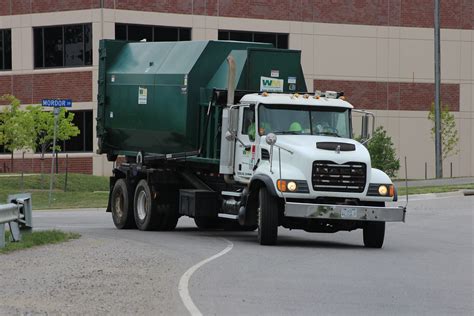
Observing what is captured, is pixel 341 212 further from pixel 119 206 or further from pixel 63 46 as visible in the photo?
pixel 63 46

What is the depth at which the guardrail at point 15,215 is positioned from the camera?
17562 mm

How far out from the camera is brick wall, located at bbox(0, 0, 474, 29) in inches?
2023

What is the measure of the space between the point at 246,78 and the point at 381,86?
35.6m

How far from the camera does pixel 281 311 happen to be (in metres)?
11.3

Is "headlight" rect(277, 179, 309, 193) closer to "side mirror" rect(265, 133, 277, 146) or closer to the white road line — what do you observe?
"side mirror" rect(265, 133, 277, 146)

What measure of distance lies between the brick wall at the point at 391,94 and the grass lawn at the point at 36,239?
35.5 metres

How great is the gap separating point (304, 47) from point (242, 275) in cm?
4110

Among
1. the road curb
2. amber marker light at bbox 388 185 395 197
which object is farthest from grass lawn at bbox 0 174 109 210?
amber marker light at bbox 388 185 395 197

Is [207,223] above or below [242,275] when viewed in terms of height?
below

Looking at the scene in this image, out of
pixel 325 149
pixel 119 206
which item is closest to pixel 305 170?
pixel 325 149

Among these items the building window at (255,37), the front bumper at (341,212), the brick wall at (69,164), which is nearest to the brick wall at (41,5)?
the building window at (255,37)

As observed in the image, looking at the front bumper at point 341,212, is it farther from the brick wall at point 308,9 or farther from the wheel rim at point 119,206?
the brick wall at point 308,9

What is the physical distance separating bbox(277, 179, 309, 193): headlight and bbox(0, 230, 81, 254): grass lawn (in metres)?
3.95

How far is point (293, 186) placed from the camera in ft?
62.3
